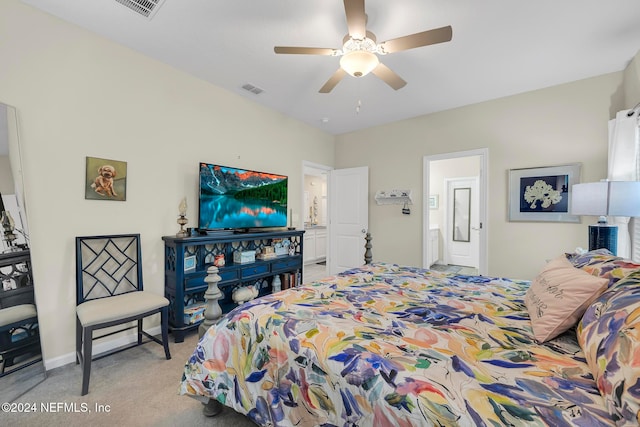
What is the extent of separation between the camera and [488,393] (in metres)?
0.83

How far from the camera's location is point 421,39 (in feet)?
6.07

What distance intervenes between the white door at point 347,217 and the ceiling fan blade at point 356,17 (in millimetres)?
3000

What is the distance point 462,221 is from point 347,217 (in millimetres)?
3132

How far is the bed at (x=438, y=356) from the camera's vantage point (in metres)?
0.79

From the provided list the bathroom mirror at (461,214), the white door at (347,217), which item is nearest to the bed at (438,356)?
the white door at (347,217)

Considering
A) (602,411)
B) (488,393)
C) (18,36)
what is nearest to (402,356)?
(488,393)

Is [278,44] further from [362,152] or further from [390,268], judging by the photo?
[362,152]

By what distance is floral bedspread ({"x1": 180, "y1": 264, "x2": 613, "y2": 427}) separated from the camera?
0.81 m

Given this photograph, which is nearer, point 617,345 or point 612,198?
point 617,345

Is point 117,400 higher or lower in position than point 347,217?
lower

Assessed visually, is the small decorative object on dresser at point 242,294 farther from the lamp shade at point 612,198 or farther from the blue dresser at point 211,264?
the lamp shade at point 612,198

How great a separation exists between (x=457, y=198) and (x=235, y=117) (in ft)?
17.3

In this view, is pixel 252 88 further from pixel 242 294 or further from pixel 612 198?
pixel 612 198

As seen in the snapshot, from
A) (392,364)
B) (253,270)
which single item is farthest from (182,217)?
(392,364)
